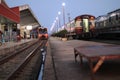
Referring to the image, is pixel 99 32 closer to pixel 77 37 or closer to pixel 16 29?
pixel 77 37

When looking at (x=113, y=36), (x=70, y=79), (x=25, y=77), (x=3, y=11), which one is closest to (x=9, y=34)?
(x=3, y=11)

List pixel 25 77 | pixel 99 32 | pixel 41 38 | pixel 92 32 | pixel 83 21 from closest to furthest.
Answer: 1. pixel 25 77
2. pixel 99 32
3. pixel 92 32
4. pixel 83 21
5. pixel 41 38

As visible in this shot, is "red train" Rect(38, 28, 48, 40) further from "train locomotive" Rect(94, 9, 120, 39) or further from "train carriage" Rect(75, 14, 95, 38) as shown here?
"train locomotive" Rect(94, 9, 120, 39)

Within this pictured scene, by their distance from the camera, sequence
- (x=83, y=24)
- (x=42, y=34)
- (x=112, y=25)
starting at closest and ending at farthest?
(x=112, y=25), (x=83, y=24), (x=42, y=34)

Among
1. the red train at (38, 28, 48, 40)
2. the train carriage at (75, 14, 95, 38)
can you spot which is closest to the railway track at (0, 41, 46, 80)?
the train carriage at (75, 14, 95, 38)

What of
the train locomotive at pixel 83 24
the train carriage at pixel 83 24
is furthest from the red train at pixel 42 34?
the train carriage at pixel 83 24

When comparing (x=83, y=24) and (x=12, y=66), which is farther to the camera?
(x=83, y=24)

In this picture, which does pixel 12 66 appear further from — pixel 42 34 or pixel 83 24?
pixel 42 34

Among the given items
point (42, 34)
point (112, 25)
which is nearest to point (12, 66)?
point (112, 25)

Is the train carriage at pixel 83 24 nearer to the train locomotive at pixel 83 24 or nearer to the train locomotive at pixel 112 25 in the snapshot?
the train locomotive at pixel 83 24

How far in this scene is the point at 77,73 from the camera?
9578 mm

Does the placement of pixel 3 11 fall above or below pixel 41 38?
above

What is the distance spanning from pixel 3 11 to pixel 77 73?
33.8 m

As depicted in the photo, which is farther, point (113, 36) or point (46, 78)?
point (113, 36)
